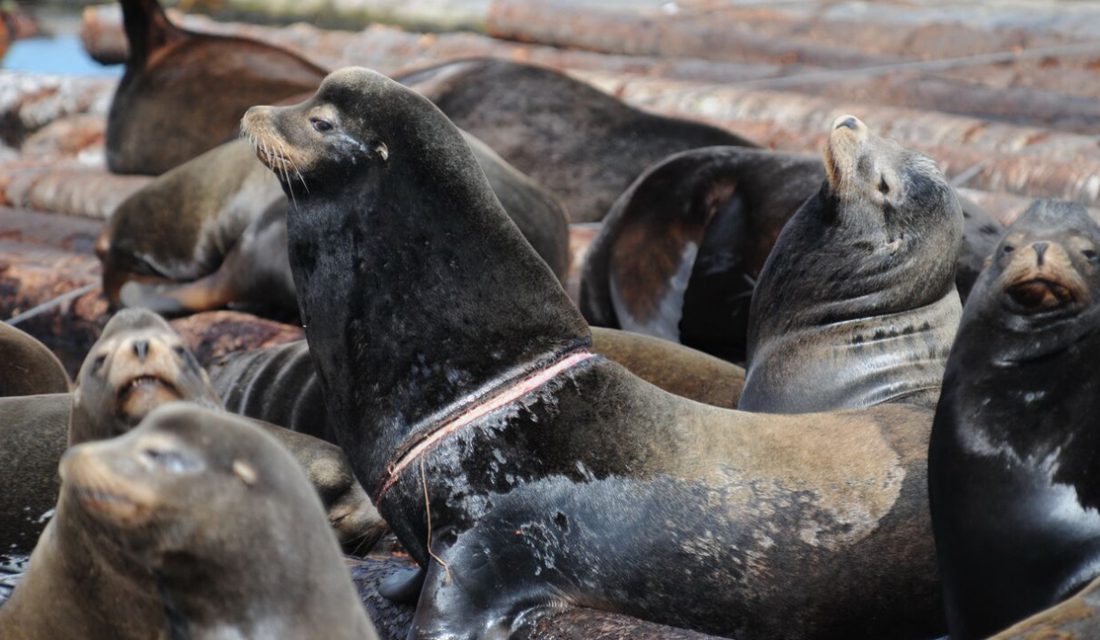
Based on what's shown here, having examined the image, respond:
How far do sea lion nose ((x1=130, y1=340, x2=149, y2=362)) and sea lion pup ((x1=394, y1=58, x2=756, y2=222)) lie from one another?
17.7ft

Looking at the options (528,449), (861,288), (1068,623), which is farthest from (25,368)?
(1068,623)

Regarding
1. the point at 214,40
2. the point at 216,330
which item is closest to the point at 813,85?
the point at 214,40

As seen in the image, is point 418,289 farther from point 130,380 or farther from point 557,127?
point 557,127

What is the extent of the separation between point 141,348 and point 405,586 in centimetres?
106

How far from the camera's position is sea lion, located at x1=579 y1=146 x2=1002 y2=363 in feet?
21.1

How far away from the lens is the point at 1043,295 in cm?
331

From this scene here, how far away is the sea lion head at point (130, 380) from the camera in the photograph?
308cm

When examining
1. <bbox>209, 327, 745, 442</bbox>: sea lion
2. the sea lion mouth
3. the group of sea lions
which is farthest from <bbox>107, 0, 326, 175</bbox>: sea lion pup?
the sea lion mouth

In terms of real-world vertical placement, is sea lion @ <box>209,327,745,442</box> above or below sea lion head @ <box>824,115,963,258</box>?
below

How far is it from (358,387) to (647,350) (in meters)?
1.43

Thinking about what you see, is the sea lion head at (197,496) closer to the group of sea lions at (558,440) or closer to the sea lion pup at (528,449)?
the group of sea lions at (558,440)

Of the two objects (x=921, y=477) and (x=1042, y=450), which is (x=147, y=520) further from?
(x=921, y=477)

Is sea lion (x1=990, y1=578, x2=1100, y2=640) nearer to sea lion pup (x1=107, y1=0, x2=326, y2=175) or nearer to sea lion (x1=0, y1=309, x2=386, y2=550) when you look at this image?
sea lion (x1=0, y1=309, x2=386, y2=550)

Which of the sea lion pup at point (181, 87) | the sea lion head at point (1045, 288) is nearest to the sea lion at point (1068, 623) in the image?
the sea lion head at point (1045, 288)
